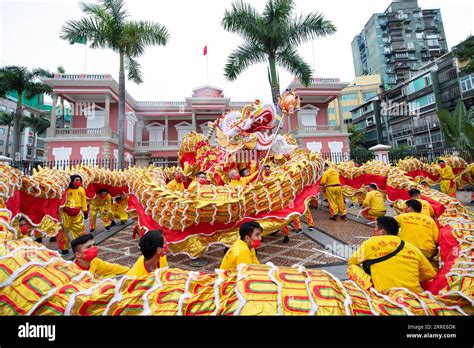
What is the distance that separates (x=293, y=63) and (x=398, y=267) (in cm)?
1136

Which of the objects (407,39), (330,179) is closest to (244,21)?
(330,179)

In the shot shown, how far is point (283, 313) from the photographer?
3.29 ft

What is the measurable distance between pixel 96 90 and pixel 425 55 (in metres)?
45.8

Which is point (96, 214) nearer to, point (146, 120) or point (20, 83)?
point (146, 120)

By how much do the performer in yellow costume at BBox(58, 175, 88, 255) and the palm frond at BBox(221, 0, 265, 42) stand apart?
9.49 meters

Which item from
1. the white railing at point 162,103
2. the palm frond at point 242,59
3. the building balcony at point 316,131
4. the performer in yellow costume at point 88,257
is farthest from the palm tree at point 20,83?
the performer in yellow costume at point 88,257

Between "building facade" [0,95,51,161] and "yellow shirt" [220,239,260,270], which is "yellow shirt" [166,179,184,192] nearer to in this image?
"yellow shirt" [220,239,260,270]

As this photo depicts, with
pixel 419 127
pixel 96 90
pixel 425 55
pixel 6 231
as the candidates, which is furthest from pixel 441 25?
pixel 6 231

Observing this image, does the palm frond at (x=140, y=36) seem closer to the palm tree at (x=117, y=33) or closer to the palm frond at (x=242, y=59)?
the palm tree at (x=117, y=33)

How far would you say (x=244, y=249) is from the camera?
2.12 m

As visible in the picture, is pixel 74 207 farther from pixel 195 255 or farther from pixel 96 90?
pixel 96 90

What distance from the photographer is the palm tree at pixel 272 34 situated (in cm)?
1062

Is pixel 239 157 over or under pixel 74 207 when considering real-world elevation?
over

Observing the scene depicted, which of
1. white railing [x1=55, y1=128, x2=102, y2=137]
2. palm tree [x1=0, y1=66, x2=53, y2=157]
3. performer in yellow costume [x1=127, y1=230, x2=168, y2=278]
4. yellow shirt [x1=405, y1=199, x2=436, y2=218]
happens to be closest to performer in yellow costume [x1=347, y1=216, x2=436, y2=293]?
yellow shirt [x1=405, y1=199, x2=436, y2=218]
